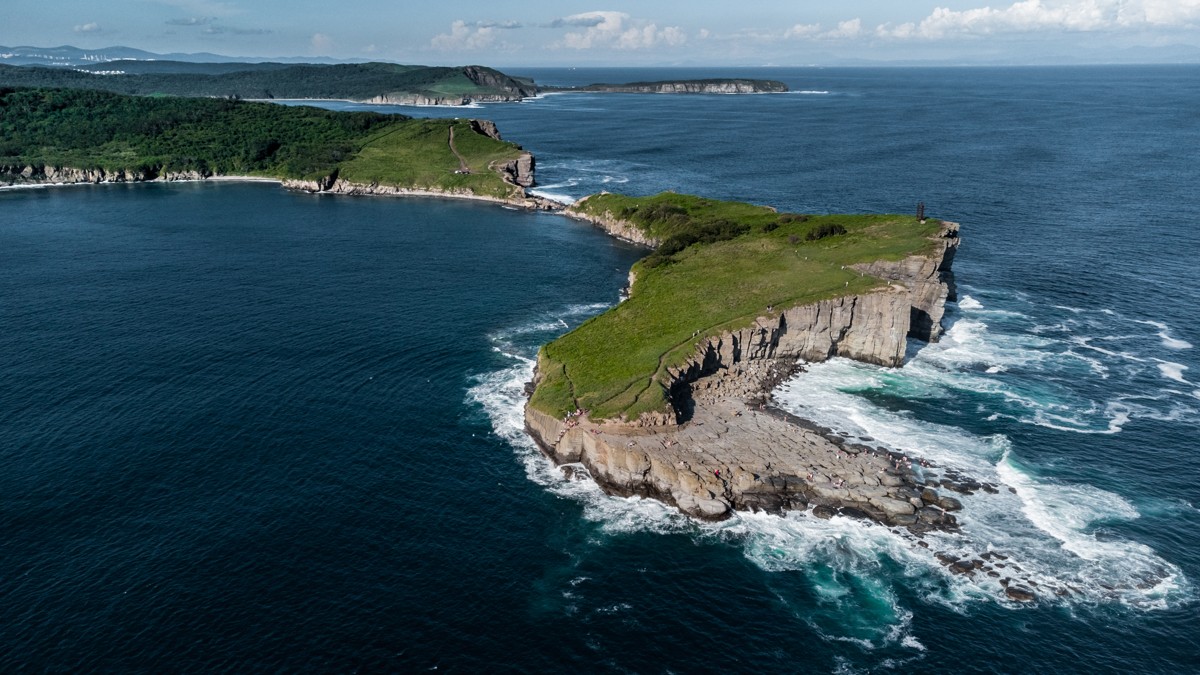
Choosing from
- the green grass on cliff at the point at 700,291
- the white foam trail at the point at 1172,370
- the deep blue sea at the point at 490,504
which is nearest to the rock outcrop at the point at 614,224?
the green grass on cliff at the point at 700,291

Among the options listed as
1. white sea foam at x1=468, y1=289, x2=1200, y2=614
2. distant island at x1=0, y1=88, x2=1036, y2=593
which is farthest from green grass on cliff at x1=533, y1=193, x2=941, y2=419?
white sea foam at x1=468, y1=289, x2=1200, y2=614

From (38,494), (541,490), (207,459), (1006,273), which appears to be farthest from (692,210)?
(38,494)

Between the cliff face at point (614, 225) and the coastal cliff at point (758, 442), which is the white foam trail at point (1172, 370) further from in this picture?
the cliff face at point (614, 225)

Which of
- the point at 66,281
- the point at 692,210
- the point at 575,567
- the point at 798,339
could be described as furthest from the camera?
the point at 692,210

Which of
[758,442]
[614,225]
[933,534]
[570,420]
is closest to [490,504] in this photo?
[570,420]

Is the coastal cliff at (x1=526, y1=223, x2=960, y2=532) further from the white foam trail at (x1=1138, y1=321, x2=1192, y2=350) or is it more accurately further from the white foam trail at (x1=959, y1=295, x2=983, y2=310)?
the white foam trail at (x1=1138, y1=321, x2=1192, y2=350)

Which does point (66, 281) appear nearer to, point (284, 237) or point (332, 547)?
point (284, 237)

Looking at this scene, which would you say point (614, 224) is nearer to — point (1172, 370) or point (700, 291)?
point (700, 291)
